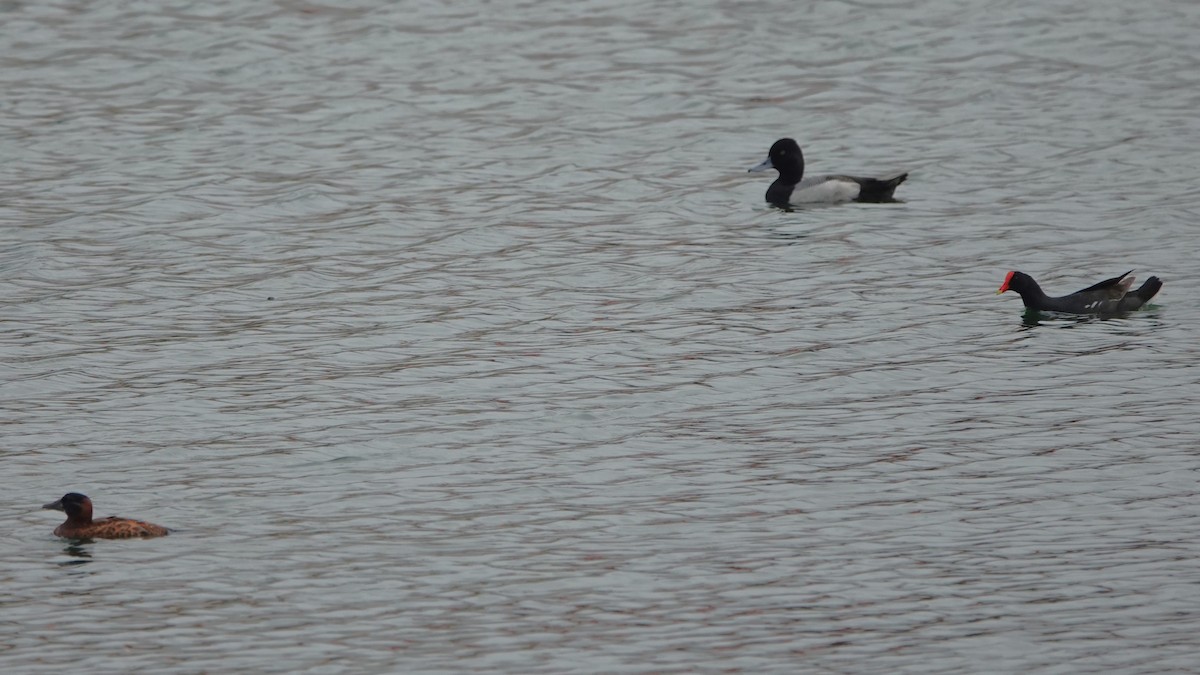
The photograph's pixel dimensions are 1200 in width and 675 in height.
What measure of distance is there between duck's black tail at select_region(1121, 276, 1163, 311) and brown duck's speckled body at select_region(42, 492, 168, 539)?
10.8 metres

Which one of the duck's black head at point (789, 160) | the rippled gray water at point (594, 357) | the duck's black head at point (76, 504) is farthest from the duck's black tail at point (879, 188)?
the duck's black head at point (76, 504)

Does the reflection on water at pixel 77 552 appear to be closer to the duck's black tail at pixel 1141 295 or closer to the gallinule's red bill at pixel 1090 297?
the gallinule's red bill at pixel 1090 297

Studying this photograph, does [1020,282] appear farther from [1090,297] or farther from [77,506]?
[77,506]

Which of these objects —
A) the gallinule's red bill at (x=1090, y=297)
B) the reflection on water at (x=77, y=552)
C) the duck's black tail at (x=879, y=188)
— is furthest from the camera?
the duck's black tail at (x=879, y=188)

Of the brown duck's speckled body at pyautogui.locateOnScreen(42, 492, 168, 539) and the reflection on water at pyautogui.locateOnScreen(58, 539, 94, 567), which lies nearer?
the reflection on water at pyautogui.locateOnScreen(58, 539, 94, 567)

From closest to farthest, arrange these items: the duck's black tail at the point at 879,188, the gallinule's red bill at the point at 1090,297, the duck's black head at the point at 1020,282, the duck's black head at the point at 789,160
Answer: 1. the gallinule's red bill at the point at 1090,297
2. the duck's black head at the point at 1020,282
3. the duck's black tail at the point at 879,188
4. the duck's black head at the point at 789,160

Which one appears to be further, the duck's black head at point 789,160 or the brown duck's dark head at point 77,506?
the duck's black head at point 789,160

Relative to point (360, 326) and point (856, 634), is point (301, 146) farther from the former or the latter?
point (856, 634)

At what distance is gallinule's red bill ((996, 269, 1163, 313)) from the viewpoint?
61.7ft

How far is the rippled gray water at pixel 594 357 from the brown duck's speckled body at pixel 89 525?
122 millimetres

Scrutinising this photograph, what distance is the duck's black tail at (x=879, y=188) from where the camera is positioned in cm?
2406

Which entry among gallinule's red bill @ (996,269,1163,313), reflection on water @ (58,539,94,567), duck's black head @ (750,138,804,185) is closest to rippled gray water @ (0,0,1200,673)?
reflection on water @ (58,539,94,567)

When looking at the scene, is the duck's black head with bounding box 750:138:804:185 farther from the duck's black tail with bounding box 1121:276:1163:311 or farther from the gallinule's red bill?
the duck's black tail with bounding box 1121:276:1163:311

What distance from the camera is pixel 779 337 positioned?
725 inches
